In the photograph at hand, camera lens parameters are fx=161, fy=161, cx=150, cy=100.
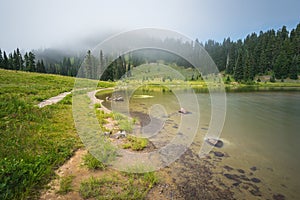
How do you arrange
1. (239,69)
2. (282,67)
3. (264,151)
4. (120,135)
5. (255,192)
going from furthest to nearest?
(239,69) → (282,67) → (120,135) → (264,151) → (255,192)

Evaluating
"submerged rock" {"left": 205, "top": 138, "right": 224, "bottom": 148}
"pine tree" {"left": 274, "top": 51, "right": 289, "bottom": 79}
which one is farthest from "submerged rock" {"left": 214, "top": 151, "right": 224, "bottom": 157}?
"pine tree" {"left": 274, "top": 51, "right": 289, "bottom": 79}

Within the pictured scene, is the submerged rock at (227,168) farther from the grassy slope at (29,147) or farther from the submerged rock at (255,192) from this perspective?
the grassy slope at (29,147)

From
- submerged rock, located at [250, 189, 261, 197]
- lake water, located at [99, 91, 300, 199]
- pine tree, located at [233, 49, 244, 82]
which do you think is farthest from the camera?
pine tree, located at [233, 49, 244, 82]

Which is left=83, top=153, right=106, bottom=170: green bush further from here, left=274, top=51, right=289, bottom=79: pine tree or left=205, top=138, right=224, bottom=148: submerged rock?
left=274, top=51, right=289, bottom=79: pine tree

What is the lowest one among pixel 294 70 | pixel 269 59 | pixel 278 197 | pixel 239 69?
pixel 278 197

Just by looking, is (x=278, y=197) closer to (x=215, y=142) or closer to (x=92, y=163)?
(x=215, y=142)

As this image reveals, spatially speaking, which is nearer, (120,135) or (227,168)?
(227,168)

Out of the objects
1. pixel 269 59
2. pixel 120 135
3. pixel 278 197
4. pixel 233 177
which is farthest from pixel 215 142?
pixel 269 59

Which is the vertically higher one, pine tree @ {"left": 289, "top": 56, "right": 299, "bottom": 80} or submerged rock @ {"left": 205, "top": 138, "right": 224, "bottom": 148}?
pine tree @ {"left": 289, "top": 56, "right": 299, "bottom": 80}

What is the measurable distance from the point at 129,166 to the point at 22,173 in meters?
2.96

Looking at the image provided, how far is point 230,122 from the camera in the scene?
1274 centimetres

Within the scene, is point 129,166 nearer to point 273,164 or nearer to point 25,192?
point 25,192

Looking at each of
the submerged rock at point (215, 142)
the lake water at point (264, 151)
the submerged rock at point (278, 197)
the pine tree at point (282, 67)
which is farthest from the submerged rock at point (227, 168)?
the pine tree at point (282, 67)

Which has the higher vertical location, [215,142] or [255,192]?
[215,142]
